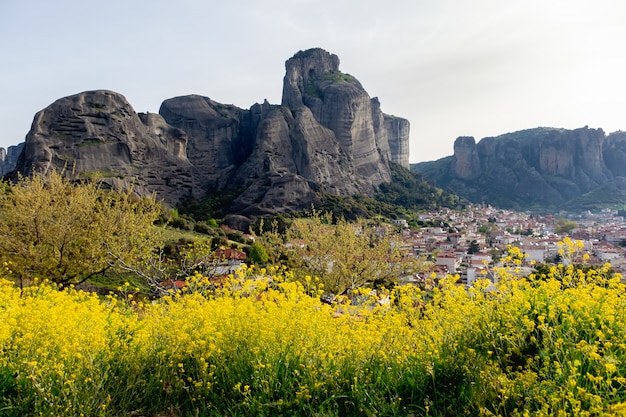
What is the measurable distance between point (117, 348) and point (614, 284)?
21.6 feet

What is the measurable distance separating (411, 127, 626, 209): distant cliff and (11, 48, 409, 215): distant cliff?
49315 millimetres

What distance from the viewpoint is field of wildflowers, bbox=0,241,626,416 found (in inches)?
173

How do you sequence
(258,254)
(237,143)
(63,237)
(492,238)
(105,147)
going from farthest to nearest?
A: (237,143), (492,238), (105,147), (258,254), (63,237)

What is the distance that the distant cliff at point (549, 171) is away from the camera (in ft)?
480

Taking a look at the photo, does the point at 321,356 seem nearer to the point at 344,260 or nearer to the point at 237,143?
the point at 344,260

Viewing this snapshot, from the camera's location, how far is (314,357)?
16.3 feet

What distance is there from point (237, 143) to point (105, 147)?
38.3 m

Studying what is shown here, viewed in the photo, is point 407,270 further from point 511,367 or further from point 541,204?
point 541,204

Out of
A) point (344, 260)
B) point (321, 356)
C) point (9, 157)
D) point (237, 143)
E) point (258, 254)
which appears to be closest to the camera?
point (321, 356)

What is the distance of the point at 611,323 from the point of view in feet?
14.6

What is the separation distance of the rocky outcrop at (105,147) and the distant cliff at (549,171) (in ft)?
366

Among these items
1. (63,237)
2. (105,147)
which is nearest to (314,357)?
(63,237)

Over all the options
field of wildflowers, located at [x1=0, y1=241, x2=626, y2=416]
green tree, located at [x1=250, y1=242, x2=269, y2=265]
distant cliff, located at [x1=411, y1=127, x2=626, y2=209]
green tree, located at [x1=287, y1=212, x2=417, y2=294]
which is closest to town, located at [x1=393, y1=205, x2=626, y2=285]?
green tree, located at [x1=250, y1=242, x2=269, y2=265]

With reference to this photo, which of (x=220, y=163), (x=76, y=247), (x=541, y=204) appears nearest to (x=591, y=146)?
(x=541, y=204)
